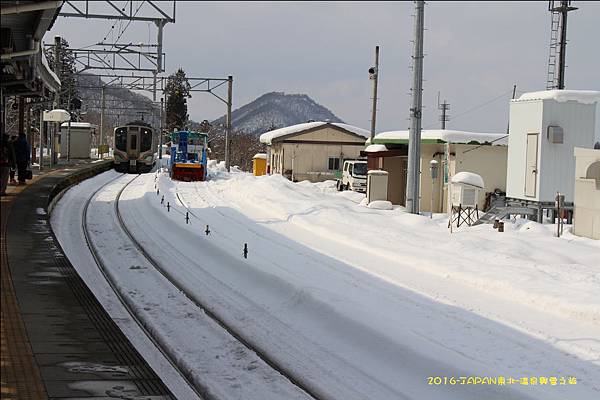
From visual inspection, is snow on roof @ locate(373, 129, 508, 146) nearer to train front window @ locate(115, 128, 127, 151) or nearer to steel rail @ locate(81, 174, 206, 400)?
steel rail @ locate(81, 174, 206, 400)

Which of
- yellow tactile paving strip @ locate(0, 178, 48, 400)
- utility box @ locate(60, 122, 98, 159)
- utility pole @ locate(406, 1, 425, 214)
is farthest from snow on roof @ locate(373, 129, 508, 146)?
utility box @ locate(60, 122, 98, 159)

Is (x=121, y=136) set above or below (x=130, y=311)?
above

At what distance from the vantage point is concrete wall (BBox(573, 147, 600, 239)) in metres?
22.5

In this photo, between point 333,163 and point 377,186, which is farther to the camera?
point 333,163

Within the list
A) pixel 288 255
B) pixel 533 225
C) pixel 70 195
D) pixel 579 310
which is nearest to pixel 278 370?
pixel 579 310

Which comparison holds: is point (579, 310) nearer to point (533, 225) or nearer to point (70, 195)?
point (533, 225)

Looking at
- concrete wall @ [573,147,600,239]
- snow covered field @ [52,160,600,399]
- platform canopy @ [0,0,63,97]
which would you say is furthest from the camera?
concrete wall @ [573,147,600,239]

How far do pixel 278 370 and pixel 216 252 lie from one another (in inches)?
320

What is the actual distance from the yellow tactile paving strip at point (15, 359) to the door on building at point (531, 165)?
19761 mm

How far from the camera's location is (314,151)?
52875 millimetres

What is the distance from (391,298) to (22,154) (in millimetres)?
17071

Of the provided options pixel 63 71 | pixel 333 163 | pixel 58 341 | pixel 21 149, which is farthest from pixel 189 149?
pixel 58 341

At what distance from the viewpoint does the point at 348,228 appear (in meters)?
18.8

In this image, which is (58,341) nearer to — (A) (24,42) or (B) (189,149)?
(A) (24,42)
